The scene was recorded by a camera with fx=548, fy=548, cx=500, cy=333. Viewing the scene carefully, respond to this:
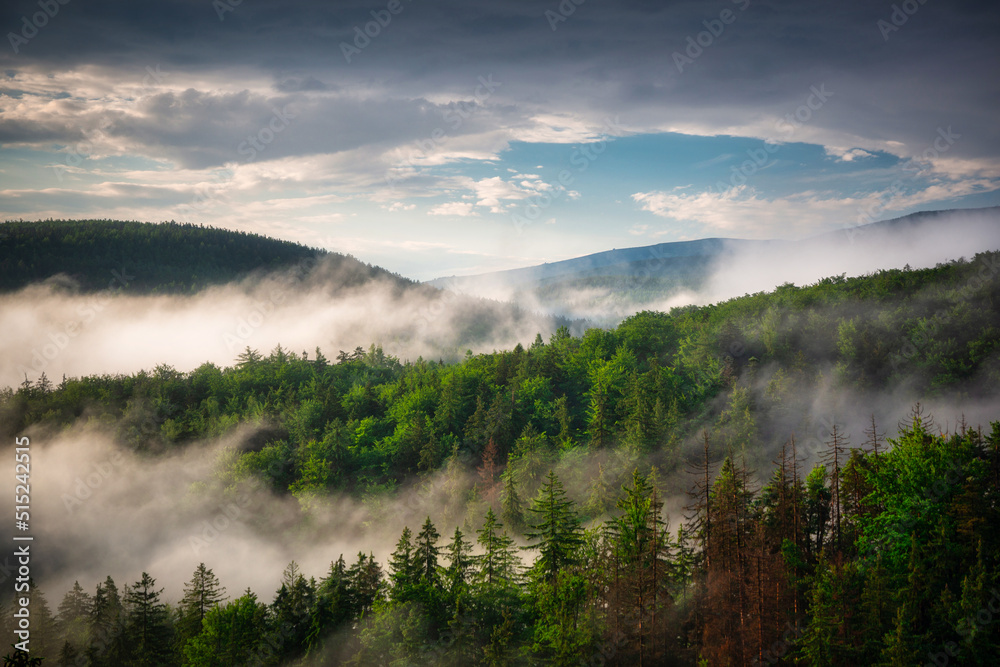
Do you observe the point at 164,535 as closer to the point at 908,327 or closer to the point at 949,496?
the point at 949,496

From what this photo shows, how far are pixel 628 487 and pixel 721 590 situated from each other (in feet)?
81.4

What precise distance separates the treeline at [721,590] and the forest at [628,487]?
0.62 feet

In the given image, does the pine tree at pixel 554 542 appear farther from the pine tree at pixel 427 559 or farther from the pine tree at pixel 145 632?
the pine tree at pixel 145 632

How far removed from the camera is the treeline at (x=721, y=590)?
97.0 ft

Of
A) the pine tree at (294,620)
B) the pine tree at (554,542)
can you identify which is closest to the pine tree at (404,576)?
the pine tree at (294,620)

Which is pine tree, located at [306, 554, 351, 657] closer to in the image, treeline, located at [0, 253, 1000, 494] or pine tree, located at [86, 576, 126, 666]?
pine tree, located at [86, 576, 126, 666]

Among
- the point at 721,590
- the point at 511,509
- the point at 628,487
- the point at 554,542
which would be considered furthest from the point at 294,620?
the point at 721,590

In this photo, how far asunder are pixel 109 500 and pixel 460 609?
112 m

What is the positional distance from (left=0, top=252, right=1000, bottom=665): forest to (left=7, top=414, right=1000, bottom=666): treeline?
0.19 m

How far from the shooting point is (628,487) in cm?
5666

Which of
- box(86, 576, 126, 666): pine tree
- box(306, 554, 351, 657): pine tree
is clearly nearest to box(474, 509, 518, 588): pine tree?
box(306, 554, 351, 657): pine tree

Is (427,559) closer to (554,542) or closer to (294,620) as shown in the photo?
(554,542)

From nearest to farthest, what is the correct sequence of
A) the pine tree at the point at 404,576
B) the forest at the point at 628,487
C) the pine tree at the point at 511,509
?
1. the forest at the point at 628,487
2. the pine tree at the point at 404,576
3. the pine tree at the point at 511,509

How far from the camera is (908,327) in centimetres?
7781
